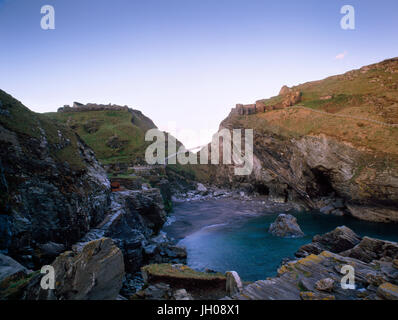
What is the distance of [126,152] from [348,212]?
4937cm

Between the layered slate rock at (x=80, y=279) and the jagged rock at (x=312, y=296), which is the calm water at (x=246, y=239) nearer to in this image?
the jagged rock at (x=312, y=296)

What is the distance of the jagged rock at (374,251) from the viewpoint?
1275 centimetres

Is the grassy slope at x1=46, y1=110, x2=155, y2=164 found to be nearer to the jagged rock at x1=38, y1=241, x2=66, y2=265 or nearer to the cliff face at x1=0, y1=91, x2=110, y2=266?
the cliff face at x1=0, y1=91, x2=110, y2=266

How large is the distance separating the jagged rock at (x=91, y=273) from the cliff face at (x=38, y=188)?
4598mm

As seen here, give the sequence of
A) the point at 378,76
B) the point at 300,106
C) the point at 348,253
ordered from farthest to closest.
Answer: the point at 300,106 → the point at 378,76 → the point at 348,253

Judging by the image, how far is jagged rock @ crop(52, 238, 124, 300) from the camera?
597cm

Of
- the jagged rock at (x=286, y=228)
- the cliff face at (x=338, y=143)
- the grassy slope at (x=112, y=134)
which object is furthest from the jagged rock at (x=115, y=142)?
the jagged rock at (x=286, y=228)

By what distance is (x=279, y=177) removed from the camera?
4697cm

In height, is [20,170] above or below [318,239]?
above

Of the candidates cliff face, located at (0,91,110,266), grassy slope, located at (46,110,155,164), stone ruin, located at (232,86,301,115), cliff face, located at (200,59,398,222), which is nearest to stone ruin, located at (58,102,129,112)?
grassy slope, located at (46,110,155,164)

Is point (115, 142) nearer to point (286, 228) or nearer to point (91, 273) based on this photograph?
point (286, 228)

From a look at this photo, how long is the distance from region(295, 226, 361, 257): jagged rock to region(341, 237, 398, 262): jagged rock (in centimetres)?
351
